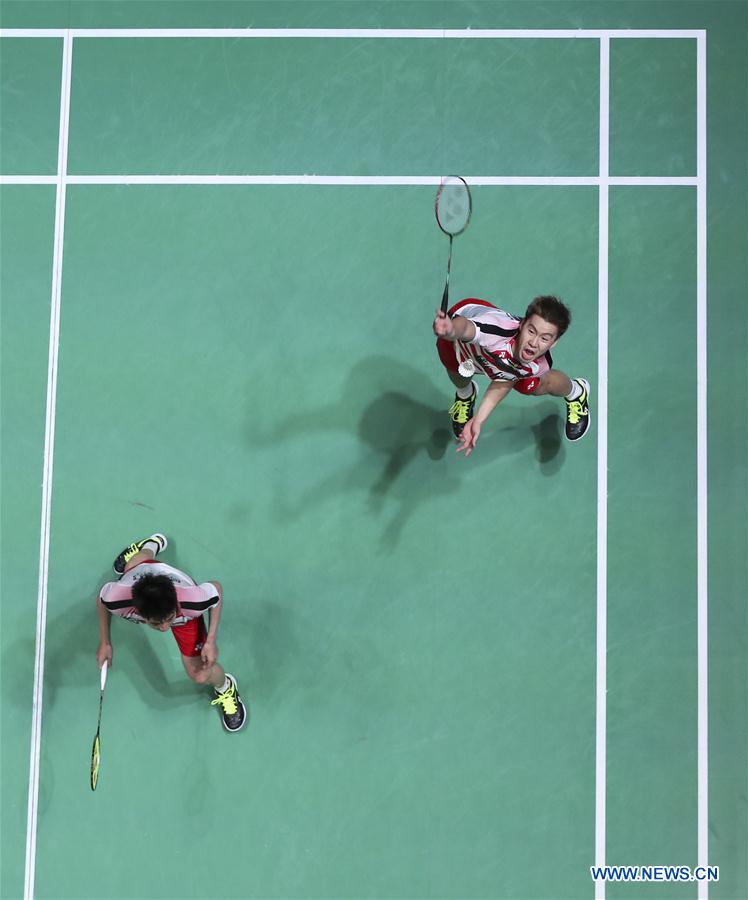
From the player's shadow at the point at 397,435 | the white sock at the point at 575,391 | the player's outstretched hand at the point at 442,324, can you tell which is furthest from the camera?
the player's shadow at the point at 397,435

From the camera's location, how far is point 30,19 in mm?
5793

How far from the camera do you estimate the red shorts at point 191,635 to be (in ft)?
16.6

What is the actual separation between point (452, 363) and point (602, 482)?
1.36 metres

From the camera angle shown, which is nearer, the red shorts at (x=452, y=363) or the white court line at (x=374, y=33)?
the red shorts at (x=452, y=363)

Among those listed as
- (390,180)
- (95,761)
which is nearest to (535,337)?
(390,180)

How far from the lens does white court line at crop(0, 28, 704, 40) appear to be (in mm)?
5672

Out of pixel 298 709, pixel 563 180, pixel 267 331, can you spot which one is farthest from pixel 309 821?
pixel 563 180

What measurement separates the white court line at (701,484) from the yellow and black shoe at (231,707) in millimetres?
2963

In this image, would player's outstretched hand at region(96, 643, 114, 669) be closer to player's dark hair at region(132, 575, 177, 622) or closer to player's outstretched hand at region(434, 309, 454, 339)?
player's dark hair at region(132, 575, 177, 622)

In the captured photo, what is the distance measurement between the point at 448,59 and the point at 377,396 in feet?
7.72

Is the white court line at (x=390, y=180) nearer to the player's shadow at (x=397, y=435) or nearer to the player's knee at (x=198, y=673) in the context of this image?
the player's shadow at (x=397, y=435)

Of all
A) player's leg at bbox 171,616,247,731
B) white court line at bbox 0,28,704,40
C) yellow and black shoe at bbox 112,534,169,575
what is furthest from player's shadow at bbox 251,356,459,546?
white court line at bbox 0,28,704,40

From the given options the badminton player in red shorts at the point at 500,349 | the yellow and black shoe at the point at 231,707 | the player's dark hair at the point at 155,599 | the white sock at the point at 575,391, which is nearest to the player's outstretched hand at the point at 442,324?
the badminton player in red shorts at the point at 500,349

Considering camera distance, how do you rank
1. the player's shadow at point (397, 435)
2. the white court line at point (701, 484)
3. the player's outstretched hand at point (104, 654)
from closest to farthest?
the player's outstretched hand at point (104, 654)
the white court line at point (701, 484)
the player's shadow at point (397, 435)
